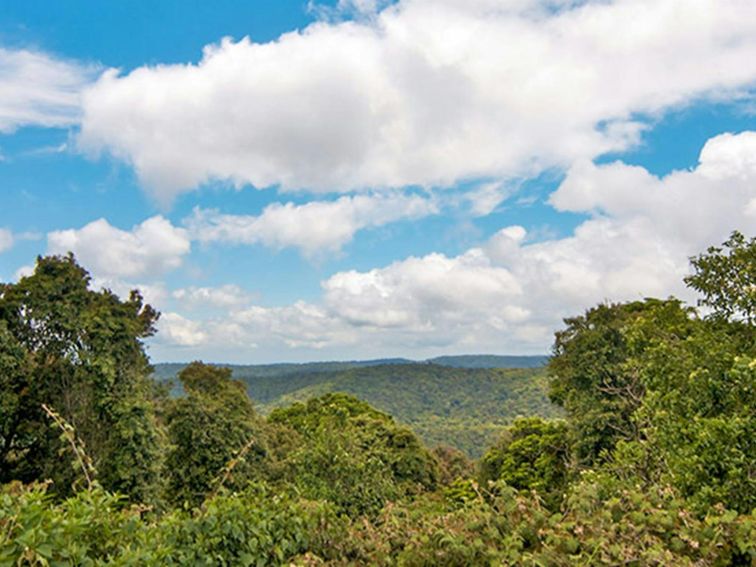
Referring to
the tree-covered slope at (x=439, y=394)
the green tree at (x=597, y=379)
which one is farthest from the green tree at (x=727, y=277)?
the tree-covered slope at (x=439, y=394)

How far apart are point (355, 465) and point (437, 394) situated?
479ft

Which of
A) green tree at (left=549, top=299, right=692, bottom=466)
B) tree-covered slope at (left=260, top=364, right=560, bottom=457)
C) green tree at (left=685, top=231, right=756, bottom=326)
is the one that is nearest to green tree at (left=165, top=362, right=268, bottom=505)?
green tree at (left=549, top=299, right=692, bottom=466)

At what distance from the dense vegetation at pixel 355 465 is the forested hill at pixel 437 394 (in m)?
68.4

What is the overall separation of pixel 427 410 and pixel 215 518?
137250 millimetres

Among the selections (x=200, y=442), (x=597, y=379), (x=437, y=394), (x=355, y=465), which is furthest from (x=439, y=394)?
(x=355, y=465)

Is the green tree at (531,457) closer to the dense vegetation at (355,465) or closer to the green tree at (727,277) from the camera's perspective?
the dense vegetation at (355,465)

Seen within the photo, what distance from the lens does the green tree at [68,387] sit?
15.0 metres

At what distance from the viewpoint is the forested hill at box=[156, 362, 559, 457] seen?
105250mm

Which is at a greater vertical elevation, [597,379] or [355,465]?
[597,379]

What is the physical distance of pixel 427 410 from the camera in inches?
5384

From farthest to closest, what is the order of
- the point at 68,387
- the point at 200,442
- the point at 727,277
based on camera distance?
the point at 200,442 < the point at 68,387 < the point at 727,277

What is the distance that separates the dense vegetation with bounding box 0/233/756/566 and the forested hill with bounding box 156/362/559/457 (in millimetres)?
68386

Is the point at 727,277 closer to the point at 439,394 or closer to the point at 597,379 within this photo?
the point at 597,379

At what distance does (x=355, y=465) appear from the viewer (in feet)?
33.9
